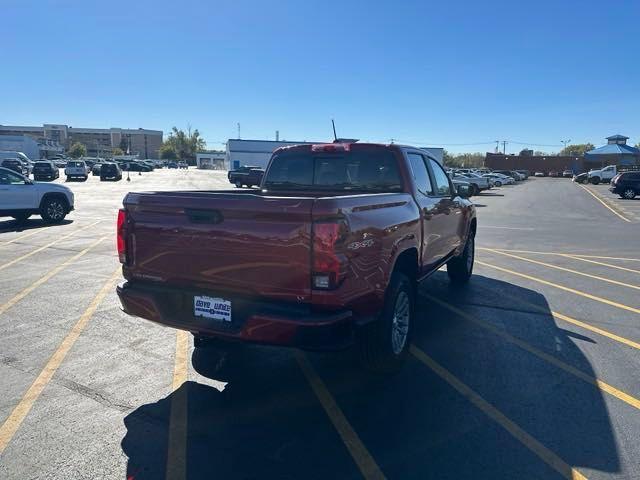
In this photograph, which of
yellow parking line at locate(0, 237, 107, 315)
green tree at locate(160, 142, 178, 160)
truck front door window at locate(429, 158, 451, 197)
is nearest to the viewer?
truck front door window at locate(429, 158, 451, 197)

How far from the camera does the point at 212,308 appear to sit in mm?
3500

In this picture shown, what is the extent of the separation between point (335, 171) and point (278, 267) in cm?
219

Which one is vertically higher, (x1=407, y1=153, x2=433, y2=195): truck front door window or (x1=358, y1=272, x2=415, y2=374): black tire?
(x1=407, y1=153, x2=433, y2=195): truck front door window

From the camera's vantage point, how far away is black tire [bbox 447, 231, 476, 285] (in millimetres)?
7469

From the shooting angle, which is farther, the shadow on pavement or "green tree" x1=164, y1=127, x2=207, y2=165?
"green tree" x1=164, y1=127, x2=207, y2=165

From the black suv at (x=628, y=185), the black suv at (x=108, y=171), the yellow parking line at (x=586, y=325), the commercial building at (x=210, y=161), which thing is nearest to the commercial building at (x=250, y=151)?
the black suv at (x=108, y=171)

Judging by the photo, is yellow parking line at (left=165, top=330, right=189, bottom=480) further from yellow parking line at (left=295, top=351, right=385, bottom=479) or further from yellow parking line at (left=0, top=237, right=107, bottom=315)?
yellow parking line at (left=0, top=237, right=107, bottom=315)

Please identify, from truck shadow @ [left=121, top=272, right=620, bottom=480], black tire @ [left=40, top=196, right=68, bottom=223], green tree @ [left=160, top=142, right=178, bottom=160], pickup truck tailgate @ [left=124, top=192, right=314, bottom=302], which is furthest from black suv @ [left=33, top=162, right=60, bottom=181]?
green tree @ [left=160, top=142, right=178, bottom=160]

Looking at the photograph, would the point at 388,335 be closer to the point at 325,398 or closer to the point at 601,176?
the point at 325,398

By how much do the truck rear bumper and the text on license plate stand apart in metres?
0.03

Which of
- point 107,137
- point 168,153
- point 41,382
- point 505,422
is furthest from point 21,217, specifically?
point 107,137

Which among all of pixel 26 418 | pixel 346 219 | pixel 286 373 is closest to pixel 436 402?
pixel 286 373


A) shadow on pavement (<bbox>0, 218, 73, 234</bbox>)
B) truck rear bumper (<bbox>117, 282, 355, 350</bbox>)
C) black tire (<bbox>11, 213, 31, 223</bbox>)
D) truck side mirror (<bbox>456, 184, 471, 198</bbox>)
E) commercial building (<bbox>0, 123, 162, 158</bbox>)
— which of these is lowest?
shadow on pavement (<bbox>0, 218, 73, 234</bbox>)

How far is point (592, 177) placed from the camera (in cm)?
5375
